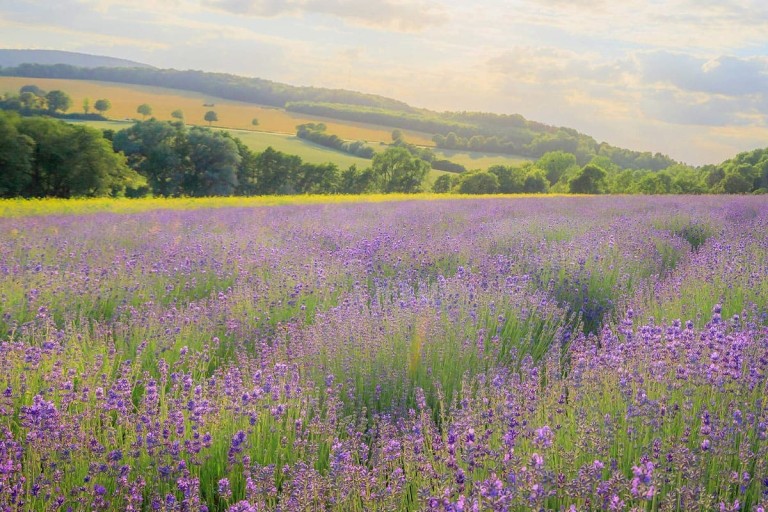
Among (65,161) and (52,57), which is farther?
(52,57)

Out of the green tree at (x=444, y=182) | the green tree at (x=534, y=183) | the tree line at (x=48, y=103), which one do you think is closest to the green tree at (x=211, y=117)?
the tree line at (x=48, y=103)

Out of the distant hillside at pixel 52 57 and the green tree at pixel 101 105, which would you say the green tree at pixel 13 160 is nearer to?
the green tree at pixel 101 105

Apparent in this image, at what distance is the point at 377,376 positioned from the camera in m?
3.94

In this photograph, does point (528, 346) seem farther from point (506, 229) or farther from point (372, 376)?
point (506, 229)

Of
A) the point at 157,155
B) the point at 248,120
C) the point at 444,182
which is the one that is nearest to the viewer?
the point at 157,155

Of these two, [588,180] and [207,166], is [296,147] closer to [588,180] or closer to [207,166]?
[207,166]

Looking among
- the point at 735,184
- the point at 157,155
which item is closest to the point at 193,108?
the point at 157,155

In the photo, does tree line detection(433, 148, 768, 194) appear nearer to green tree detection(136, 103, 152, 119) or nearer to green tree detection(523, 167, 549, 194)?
green tree detection(523, 167, 549, 194)

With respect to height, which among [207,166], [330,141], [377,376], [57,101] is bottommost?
[207,166]

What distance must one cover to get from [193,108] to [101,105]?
15451 millimetres

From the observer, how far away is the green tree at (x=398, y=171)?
6228cm

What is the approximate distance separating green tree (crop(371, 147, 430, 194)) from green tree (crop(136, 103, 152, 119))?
91.2 feet

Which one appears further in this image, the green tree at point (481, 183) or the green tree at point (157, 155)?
the green tree at point (481, 183)

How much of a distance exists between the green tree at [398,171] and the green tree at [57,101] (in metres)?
34.9
